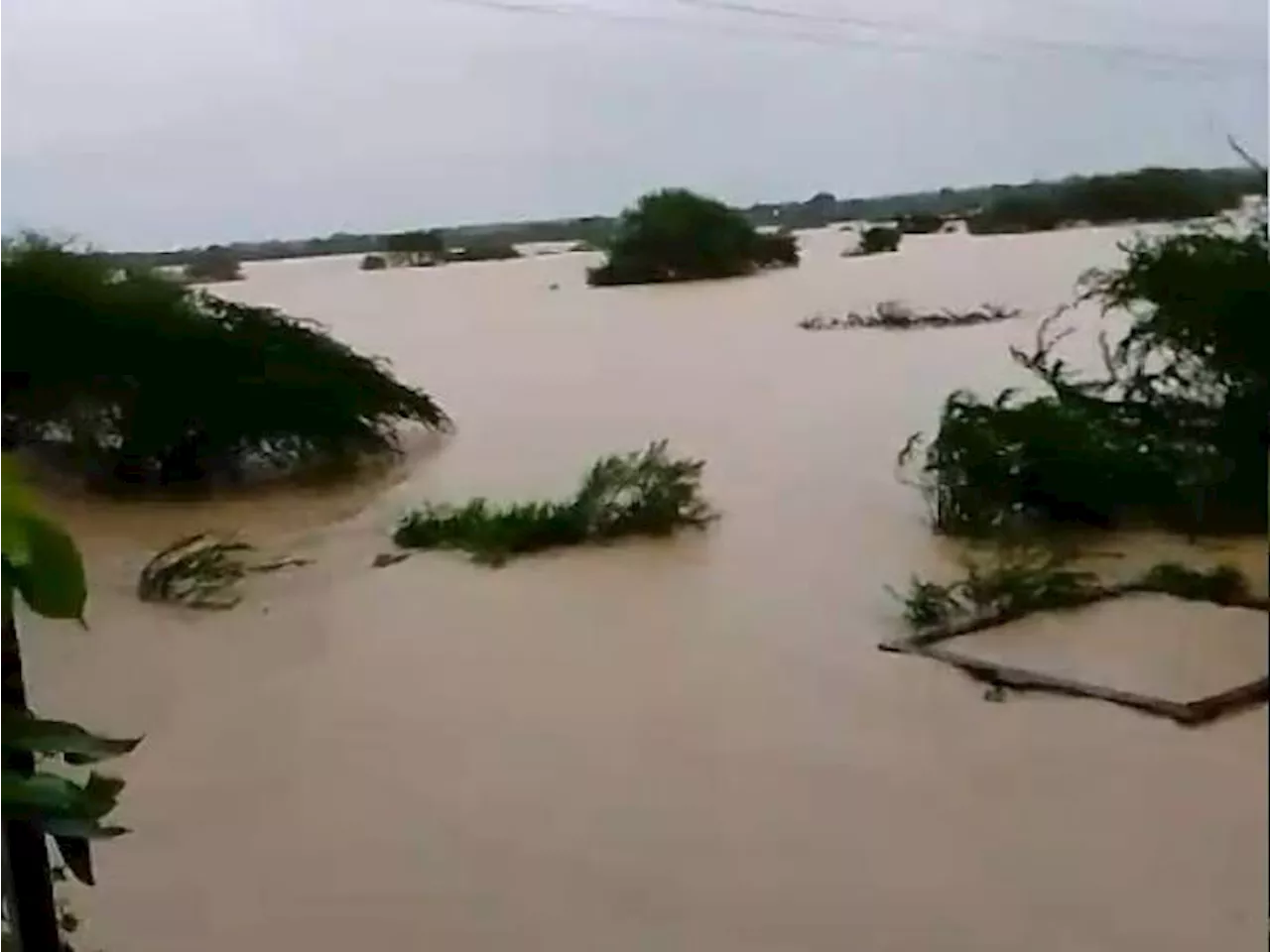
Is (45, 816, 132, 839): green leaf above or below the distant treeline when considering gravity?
below

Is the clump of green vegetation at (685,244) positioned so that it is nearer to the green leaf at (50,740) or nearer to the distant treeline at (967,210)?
the distant treeline at (967,210)

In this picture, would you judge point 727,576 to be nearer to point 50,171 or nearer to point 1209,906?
point 1209,906

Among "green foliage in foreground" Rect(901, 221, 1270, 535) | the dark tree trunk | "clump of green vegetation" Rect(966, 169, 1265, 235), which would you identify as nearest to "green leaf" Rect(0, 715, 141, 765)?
the dark tree trunk

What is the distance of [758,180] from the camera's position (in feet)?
4.42

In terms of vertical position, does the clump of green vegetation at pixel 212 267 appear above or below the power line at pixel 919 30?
below

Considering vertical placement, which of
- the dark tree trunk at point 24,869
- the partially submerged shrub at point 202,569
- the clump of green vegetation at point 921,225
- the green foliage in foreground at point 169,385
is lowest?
the dark tree trunk at point 24,869

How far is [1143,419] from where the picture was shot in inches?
48.5

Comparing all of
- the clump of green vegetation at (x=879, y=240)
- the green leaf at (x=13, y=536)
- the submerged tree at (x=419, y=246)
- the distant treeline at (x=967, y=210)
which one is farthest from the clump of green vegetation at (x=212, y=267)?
the clump of green vegetation at (x=879, y=240)

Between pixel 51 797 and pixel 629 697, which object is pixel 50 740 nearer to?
pixel 51 797

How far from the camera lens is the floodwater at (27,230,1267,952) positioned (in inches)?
50.4

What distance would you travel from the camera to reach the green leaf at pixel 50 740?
4.07 ft

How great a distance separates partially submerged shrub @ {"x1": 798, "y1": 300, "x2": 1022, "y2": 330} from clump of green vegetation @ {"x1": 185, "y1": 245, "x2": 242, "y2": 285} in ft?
1.47

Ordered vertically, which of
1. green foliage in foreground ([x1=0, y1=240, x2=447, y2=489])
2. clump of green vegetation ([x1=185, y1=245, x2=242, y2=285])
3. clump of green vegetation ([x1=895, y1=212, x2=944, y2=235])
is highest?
clump of green vegetation ([x1=895, y1=212, x2=944, y2=235])

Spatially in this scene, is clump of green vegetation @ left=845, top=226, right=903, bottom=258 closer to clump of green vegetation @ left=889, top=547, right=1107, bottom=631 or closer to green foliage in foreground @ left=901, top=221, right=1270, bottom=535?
green foliage in foreground @ left=901, top=221, right=1270, bottom=535
